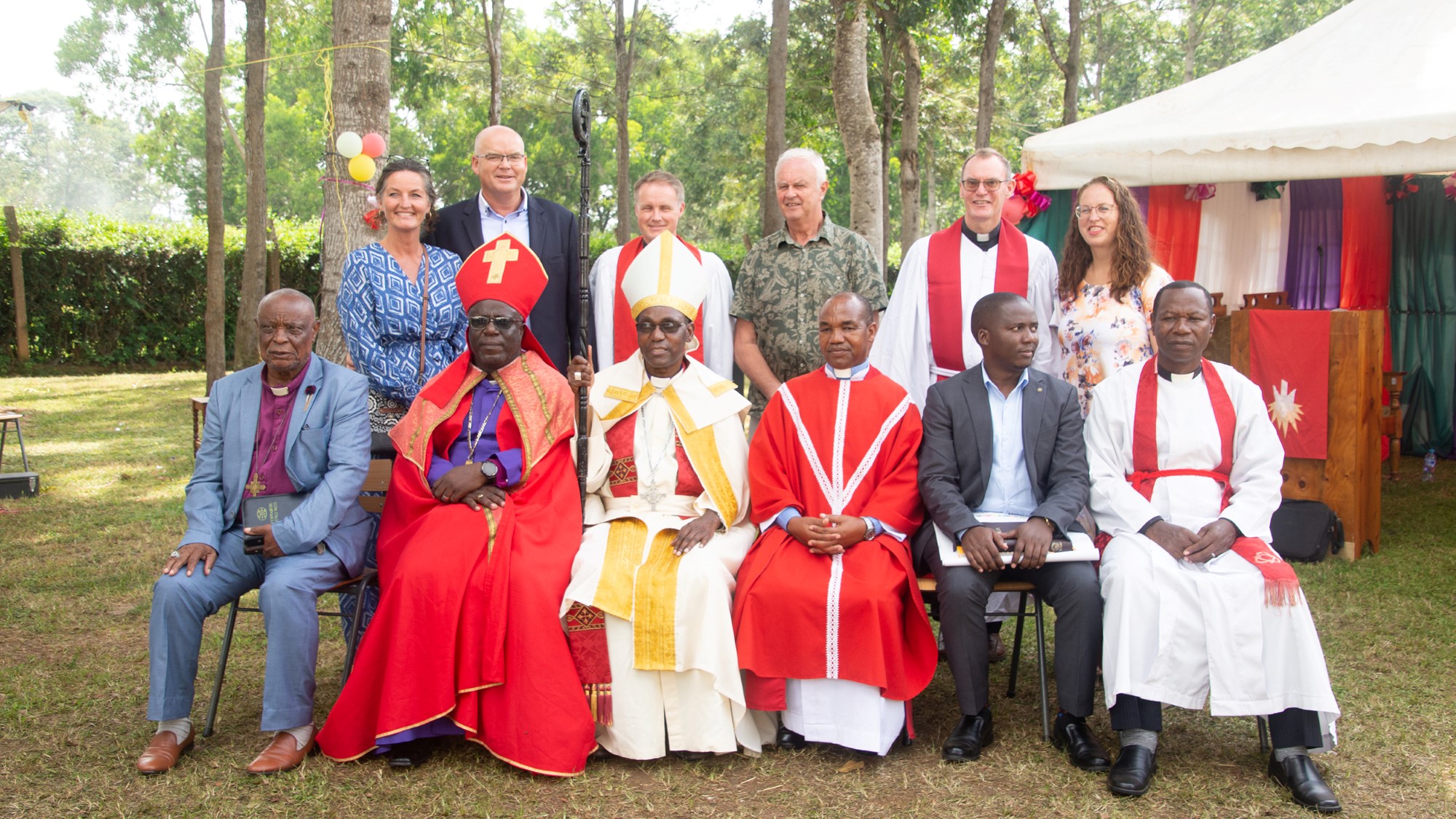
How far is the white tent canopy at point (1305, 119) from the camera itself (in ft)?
21.2

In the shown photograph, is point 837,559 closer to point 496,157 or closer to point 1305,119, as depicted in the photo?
point 496,157

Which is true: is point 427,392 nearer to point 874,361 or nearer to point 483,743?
point 483,743

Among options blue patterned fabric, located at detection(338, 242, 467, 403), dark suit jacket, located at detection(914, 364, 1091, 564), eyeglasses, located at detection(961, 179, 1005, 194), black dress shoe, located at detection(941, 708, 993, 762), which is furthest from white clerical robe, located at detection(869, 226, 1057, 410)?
blue patterned fabric, located at detection(338, 242, 467, 403)

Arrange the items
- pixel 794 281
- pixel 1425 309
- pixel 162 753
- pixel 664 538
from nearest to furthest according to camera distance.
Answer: pixel 162 753, pixel 664 538, pixel 794 281, pixel 1425 309

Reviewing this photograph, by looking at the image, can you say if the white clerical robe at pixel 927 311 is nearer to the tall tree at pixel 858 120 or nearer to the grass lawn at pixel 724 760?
the grass lawn at pixel 724 760

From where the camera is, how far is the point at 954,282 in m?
4.99

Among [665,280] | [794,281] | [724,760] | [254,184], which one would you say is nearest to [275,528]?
[665,280]

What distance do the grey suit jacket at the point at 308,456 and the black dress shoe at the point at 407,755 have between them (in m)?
0.75

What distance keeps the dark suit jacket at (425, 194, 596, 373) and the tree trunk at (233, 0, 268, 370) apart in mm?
8688

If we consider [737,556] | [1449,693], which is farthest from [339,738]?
[1449,693]

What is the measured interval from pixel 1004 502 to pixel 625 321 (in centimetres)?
217

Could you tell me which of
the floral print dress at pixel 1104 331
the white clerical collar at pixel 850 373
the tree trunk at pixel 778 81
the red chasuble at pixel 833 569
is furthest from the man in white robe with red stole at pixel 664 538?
the tree trunk at pixel 778 81

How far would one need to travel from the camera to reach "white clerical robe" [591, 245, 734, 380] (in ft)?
17.8

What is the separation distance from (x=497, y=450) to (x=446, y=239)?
1335mm
